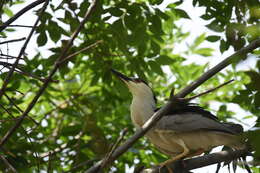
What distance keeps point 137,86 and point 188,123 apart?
1162 millimetres

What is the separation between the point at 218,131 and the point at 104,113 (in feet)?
9.58

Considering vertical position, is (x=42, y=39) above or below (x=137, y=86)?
above

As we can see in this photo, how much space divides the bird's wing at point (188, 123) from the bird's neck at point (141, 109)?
0.32m

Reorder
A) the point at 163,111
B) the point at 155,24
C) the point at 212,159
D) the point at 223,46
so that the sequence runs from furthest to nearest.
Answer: the point at 155,24 → the point at 223,46 → the point at 212,159 → the point at 163,111

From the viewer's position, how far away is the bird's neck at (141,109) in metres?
4.76

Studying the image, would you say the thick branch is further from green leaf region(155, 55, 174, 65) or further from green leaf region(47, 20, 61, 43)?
green leaf region(47, 20, 61, 43)

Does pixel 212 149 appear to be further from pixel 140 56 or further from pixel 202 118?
pixel 140 56

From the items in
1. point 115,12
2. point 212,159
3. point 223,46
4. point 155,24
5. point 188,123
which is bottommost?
point 212,159

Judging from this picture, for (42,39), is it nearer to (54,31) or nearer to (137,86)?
(54,31)

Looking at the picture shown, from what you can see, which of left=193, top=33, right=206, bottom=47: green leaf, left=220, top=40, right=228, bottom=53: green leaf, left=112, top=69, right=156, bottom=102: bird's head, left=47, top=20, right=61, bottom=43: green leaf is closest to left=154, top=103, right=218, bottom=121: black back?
left=220, top=40, right=228, bottom=53: green leaf

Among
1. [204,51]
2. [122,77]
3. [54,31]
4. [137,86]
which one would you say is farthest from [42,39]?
[204,51]

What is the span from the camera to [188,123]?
14.5 feet

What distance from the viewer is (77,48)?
5582 millimetres

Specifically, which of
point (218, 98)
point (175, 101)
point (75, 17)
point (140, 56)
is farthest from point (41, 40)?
point (218, 98)
